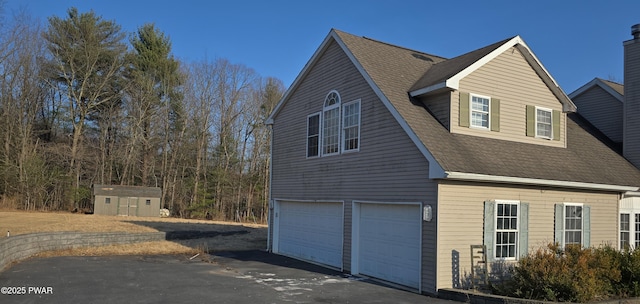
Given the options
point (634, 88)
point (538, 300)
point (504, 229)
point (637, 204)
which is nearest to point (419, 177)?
point (504, 229)

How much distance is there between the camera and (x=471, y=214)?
436 inches

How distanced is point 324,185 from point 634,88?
34.9ft

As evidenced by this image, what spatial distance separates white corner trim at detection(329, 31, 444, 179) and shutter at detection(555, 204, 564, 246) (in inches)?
172

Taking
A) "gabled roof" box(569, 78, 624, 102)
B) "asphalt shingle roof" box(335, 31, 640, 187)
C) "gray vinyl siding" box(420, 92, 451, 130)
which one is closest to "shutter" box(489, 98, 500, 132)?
"asphalt shingle roof" box(335, 31, 640, 187)

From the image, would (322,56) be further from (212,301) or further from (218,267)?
(212,301)

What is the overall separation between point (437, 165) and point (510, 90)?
4.49 metres

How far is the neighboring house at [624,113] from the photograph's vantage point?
14.5 meters

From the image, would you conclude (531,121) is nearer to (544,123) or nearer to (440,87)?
(544,123)

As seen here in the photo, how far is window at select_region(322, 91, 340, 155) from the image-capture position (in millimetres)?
14766

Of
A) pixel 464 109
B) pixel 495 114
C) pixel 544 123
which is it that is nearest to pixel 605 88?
pixel 544 123

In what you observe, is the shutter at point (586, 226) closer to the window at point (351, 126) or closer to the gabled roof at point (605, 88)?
the gabled roof at point (605, 88)

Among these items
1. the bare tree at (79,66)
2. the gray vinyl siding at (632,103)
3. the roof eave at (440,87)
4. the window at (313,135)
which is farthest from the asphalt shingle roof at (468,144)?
the bare tree at (79,66)

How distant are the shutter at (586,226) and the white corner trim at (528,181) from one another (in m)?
0.65

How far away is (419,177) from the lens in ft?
36.6
